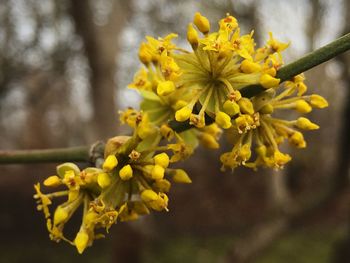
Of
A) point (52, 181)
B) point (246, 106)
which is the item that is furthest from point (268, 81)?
point (52, 181)

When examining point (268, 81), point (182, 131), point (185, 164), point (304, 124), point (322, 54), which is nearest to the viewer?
point (322, 54)

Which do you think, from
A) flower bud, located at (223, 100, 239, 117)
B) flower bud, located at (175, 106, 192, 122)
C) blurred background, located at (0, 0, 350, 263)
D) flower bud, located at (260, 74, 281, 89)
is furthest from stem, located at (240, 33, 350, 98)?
blurred background, located at (0, 0, 350, 263)

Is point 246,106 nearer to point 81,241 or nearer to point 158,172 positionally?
point 158,172

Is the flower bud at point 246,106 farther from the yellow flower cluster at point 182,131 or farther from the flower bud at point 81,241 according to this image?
the flower bud at point 81,241

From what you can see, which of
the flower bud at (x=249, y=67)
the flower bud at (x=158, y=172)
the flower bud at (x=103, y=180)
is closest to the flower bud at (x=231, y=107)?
the flower bud at (x=249, y=67)

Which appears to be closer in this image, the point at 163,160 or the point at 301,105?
the point at 163,160

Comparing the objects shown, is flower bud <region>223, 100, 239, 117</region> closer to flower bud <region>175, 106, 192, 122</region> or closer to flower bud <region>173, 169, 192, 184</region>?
flower bud <region>175, 106, 192, 122</region>

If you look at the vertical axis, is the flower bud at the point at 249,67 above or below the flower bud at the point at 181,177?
above
